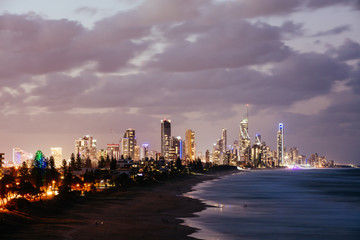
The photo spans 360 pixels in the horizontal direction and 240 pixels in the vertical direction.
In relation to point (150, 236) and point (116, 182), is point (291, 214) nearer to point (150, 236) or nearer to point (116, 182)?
point (150, 236)

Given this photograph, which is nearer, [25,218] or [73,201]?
[25,218]

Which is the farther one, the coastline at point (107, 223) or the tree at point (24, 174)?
the tree at point (24, 174)

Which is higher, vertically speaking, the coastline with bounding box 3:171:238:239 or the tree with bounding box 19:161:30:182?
the tree with bounding box 19:161:30:182

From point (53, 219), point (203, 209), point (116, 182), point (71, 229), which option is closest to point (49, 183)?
point (116, 182)

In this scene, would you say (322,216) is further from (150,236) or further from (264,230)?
(150,236)

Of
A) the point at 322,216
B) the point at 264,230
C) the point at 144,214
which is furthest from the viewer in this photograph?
the point at 322,216

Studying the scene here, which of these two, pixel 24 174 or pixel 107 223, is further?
pixel 24 174

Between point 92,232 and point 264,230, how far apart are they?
2416 centimetres

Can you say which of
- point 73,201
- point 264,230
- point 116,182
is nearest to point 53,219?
point 73,201

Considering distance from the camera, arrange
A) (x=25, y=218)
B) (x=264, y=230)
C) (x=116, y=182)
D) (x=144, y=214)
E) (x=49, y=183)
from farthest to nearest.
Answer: (x=116, y=182) < (x=49, y=183) < (x=144, y=214) < (x=264, y=230) < (x=25, y=218)

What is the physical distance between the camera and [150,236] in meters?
53.5

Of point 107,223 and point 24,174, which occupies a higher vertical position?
point 24,174

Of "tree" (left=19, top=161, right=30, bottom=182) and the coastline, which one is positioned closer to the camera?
the coastline

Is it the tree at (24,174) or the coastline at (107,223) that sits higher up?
the tree at (24,174)
